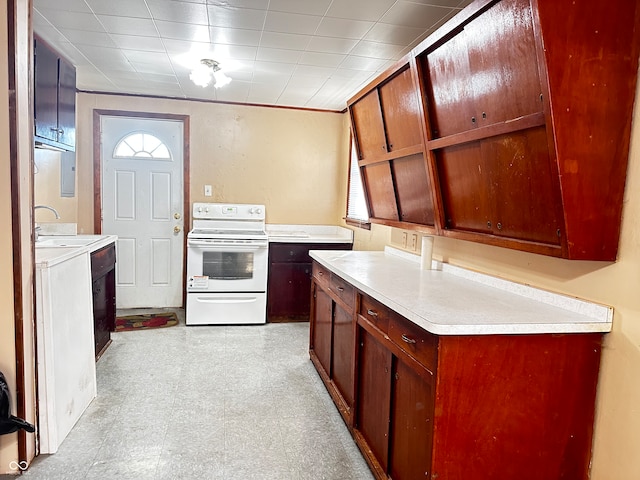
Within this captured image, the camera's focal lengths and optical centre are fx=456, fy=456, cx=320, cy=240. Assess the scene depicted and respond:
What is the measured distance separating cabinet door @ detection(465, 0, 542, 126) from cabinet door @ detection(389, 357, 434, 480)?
3.10 ft

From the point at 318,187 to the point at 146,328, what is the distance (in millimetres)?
2271

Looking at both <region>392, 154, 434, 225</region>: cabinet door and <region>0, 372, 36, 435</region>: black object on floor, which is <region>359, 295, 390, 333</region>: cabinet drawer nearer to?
<region>392, 154, 434, 225</region>: cabinet door

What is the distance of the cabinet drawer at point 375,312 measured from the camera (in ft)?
6.20

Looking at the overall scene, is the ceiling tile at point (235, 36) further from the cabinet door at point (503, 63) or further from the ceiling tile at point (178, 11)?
the cabinet door at point (503, 63)

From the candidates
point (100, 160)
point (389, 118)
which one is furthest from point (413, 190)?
point (100, 160)

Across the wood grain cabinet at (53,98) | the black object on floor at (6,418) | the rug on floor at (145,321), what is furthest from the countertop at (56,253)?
the rug on floor at (145,321)

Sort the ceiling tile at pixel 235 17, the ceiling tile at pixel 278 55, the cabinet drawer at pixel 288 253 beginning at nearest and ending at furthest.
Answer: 1. the ceiling tile at pixel 235 17
2. the ceiling tile at pixel 278 55
3. the cabinet drawer at pixel 288 253

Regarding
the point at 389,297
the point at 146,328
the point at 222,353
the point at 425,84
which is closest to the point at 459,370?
the point at 389,297

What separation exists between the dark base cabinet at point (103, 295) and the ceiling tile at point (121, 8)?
59.9 inches

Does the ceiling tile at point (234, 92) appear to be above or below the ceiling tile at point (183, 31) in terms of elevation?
above

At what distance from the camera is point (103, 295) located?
3508 millimetres

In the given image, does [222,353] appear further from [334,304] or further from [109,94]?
[109,94]

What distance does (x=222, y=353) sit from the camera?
3.57 meters

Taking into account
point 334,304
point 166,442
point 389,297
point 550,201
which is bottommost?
point 166,442
